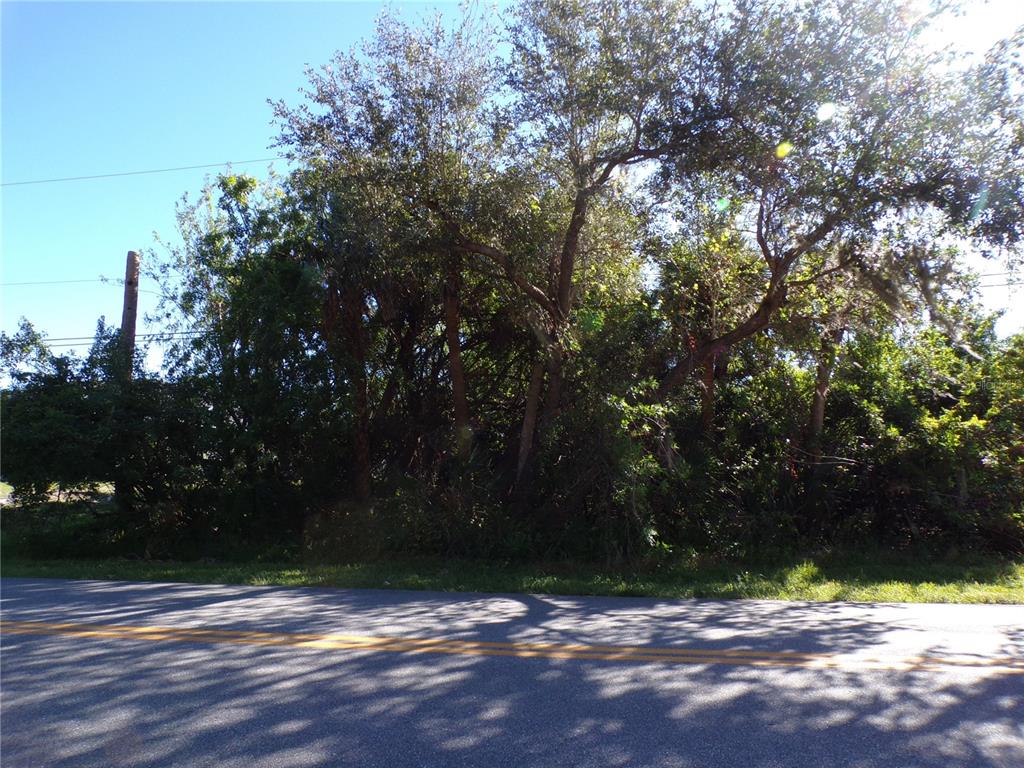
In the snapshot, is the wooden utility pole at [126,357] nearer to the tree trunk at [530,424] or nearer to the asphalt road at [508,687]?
the asphalt road at [508,687]

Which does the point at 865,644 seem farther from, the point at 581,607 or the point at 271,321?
the point at 271,321

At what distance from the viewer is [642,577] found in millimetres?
12164

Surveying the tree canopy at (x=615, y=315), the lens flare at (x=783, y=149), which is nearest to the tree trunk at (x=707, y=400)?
the tree canopy at (x=615, y=315)

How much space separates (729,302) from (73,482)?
12987 millimetres

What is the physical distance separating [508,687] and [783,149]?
29.7ft

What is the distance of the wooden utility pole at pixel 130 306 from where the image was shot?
55.4 feet

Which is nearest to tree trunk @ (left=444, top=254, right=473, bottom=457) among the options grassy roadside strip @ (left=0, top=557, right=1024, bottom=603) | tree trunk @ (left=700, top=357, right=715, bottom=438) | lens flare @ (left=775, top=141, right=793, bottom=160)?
grassy roadside strip @ (left=0, top=557, right=1024, bottom=603)

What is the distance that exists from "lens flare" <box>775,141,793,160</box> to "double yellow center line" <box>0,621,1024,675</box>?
24.6ft

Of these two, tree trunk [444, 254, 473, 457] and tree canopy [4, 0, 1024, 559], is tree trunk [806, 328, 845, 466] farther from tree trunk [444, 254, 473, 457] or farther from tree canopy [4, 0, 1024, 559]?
tree trunk [444, 254, 473, 457]

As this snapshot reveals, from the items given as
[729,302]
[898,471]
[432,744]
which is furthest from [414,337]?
[432,744]

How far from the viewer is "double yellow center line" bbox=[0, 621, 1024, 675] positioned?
6602 mm

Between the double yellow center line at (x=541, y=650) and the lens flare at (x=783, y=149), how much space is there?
751cm

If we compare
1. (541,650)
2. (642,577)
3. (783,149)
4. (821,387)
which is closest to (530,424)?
(642,577)

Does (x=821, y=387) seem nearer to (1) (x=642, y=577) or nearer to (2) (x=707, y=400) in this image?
(2) (x=707, y=400)
